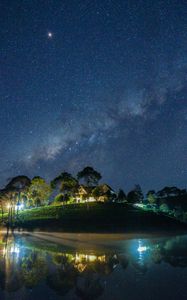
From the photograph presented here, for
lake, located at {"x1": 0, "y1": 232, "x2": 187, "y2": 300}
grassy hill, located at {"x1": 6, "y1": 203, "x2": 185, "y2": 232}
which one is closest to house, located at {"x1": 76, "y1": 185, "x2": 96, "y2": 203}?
grassy hill, located at {"x1": 6, "y1": 203, "x2": 185, "y2": 232}

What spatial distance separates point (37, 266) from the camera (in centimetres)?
2295

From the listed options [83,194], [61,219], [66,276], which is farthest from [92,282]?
[83,194]

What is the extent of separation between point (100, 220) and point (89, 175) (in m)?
36.5

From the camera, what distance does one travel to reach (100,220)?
7156 cm

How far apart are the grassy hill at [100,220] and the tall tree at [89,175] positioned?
19.3 m

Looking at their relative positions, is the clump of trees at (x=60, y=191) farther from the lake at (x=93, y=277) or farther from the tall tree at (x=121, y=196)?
the lake at (x=93, y=277)

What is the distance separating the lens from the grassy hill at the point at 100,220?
216 ft

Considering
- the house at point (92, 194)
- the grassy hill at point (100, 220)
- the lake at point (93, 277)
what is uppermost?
the house at point (92, 194)

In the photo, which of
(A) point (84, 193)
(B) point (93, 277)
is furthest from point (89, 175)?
(B) point (93, 277)

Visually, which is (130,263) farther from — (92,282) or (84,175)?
(84,175)

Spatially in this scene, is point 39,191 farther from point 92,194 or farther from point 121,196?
point 121,196

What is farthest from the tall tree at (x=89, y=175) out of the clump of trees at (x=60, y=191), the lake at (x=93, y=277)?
the lake at (x=93, y=277)

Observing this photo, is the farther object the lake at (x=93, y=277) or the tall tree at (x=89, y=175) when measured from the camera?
the tall tree at (x=89, y=175)

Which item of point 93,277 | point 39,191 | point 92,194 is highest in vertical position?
point 39,191
